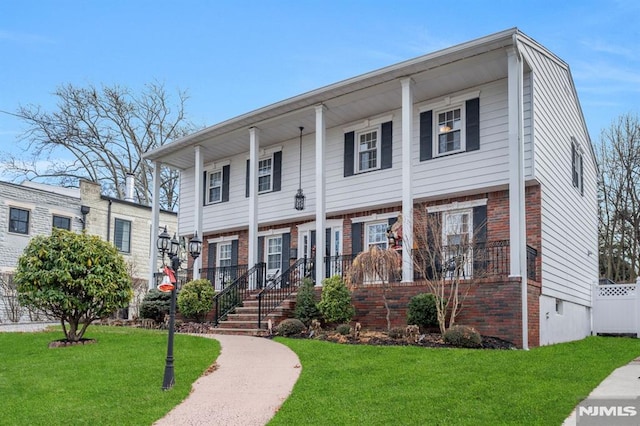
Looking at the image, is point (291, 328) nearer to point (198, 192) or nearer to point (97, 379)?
point (97, 379)

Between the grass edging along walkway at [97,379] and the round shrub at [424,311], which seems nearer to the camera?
the grass edging along walkway at [97,379]

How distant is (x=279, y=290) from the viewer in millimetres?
16078

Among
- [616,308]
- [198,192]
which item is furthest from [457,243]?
[198,192]

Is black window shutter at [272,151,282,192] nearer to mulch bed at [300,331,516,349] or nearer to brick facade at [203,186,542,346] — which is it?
brick facade at [203,186,542,346]

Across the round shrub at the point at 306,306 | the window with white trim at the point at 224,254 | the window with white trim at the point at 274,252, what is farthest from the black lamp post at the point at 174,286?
the window with white trim at the point at 224,254

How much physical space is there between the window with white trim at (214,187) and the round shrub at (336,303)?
26.9 ft

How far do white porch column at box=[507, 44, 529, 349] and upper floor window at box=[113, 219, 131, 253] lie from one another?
68.8ft

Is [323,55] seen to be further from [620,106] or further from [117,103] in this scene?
[117,103]

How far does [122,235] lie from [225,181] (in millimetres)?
10596

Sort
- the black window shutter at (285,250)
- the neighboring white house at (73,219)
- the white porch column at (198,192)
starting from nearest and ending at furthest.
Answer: the black window shutter at (285,250) → the white porch column at (198,192) → the neighboring white house at (73,219)

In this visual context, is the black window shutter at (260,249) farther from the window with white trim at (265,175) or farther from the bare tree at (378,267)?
the bare tree at (378,267)

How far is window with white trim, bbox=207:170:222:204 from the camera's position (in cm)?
2122

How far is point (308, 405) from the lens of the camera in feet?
25.0

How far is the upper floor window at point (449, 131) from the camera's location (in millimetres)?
15125
